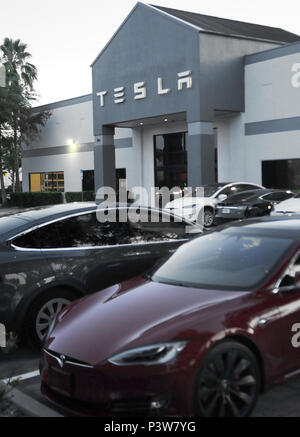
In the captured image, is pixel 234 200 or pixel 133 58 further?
pixel 133 58

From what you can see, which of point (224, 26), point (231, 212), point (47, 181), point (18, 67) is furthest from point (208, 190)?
point (18, 67)

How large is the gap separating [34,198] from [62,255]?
3103 cm

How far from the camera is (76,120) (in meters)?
36.1

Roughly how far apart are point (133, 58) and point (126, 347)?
85.9ft

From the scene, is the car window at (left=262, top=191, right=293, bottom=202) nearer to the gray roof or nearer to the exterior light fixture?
the gray roof

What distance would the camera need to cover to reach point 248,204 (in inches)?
727

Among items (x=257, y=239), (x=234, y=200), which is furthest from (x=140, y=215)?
(x=234, y=200)

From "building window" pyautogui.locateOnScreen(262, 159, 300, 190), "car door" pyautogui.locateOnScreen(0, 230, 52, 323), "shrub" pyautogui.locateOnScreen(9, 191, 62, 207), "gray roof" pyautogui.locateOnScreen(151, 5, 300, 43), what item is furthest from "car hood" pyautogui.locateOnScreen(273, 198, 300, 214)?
"shrub" pyautogui.locateOnScreen(9, 191, 62, 207)

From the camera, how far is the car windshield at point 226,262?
447 cm

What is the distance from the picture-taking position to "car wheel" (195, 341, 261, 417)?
3.72 meters

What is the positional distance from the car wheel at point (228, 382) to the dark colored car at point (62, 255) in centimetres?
264

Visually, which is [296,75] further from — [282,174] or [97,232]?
[97,232]
